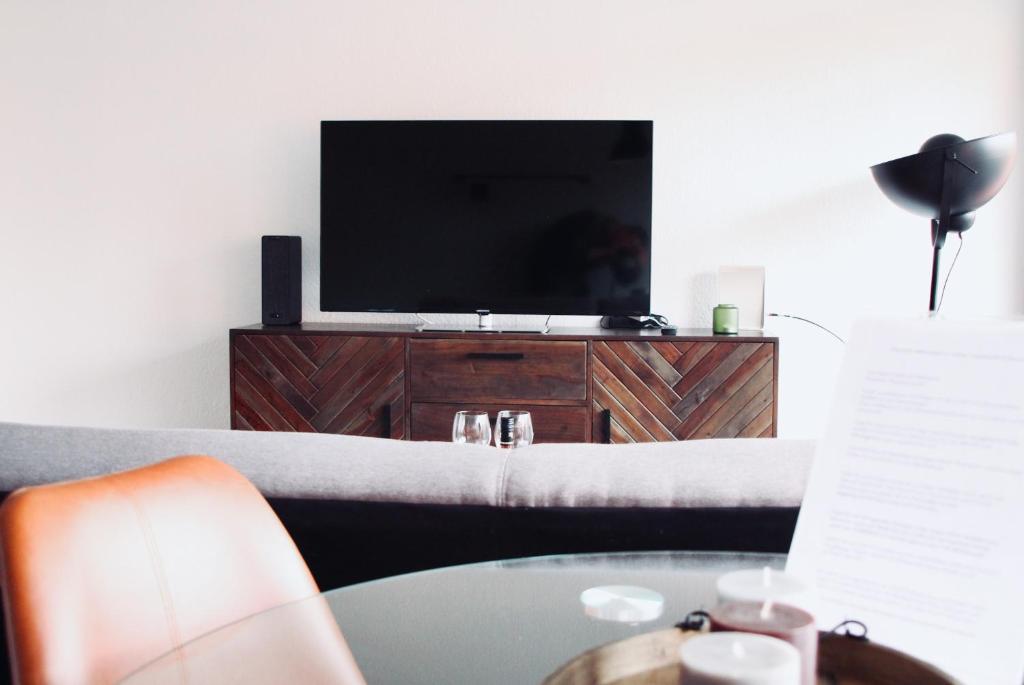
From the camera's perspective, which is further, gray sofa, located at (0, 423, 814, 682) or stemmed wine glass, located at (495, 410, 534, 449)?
stemmed wine glass, located at (495, 410, 534, 449)

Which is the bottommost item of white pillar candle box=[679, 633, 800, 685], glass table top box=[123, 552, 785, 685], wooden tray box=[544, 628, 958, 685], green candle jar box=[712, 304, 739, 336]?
glass table top box=[123, 552, 785, 685]

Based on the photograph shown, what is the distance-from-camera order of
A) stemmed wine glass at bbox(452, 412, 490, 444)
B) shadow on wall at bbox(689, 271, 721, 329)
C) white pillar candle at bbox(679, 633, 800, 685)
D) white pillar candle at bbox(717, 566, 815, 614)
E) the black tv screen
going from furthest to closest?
1. shadow on wall at bbox(689, 271, 721, 329)
2. the black tv screen
3. stemmed wine glass at bbox(452, 412, 490, 444)
4. white pillar candle at bbox(717, 566, 815, 614)
5. white pillar candle at bbox(679, 633, 800, 685)

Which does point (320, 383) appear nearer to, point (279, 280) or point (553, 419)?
point (279, 280)

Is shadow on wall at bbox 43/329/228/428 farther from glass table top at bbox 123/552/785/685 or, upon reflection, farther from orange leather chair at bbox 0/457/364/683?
glass table top at bbox 123/552/785/685

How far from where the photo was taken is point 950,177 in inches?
130

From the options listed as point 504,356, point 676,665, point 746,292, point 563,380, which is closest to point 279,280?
point 504,356

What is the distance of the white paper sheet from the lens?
693mm

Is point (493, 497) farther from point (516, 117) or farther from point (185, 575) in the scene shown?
point (516, 117)

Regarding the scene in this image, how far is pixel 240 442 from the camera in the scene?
1227 mm

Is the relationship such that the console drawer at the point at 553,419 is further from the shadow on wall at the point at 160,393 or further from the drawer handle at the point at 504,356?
the shadow on wall at the point at 160,393

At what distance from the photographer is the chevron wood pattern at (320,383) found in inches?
145

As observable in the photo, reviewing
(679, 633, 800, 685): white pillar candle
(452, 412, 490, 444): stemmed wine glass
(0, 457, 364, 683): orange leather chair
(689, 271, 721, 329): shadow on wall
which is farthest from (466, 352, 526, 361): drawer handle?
(679, 633, 800, 685): white pillar candle

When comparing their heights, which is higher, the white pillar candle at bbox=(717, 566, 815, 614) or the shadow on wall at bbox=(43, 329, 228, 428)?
the white pillar candle at bbox=(717, 566, 815, 614)

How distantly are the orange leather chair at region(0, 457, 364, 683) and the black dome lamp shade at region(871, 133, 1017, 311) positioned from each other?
295 centimetres
